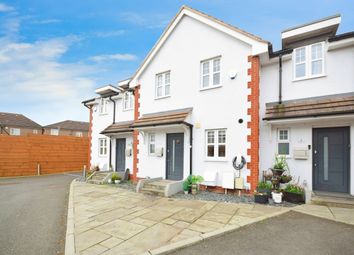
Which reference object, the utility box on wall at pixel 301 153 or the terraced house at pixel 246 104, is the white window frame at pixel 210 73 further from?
the utility box on wall at pixel 301 153

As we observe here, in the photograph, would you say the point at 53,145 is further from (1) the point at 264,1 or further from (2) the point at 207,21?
(1) the point at 264,1

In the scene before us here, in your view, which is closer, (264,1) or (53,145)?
(264,1)

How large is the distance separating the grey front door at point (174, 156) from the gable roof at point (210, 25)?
4565 millimetres

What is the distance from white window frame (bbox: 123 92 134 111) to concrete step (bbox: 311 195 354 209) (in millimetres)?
11816

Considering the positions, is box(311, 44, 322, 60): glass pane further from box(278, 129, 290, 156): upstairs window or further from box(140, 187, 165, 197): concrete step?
box(140, 187, 165, 197): concrete step

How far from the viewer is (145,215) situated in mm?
6566

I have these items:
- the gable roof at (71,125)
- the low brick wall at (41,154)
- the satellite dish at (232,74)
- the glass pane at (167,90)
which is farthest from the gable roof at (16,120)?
the satellite dish at (232,74)

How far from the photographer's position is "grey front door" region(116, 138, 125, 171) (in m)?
15.1

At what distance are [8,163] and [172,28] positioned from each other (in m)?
16.1

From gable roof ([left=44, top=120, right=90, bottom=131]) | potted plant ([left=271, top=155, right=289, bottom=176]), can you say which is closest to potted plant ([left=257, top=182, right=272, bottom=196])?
potted plant ([left=271, top=155, right=289, bottom=176])

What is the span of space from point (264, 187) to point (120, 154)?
34.0 ft

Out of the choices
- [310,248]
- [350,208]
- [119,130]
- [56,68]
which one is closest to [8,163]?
[56,68]

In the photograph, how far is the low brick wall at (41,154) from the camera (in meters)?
16.5

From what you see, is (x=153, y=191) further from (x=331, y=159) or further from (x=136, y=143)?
(x=331, y=159)
